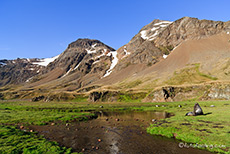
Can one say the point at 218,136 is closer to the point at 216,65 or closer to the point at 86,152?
the point at 86,152

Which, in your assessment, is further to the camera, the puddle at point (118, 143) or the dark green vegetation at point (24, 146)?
the puddle at point (118, 143)

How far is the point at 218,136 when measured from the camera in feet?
73.2

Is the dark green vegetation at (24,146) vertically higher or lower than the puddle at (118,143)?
higher

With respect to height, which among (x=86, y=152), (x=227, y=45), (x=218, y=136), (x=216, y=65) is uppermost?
(x=227, y=45)

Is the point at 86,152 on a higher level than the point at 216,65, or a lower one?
lower

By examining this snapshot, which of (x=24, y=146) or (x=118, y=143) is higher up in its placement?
(x=24, y=146)

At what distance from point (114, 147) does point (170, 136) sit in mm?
10190

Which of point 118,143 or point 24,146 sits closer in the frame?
point 24,146

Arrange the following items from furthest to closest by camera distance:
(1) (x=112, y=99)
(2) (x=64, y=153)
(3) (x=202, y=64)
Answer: (3) (x=202, y=64), (1) (x=112, y=99), (2) (x=64, y=153)

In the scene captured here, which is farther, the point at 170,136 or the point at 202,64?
the point at 202,64

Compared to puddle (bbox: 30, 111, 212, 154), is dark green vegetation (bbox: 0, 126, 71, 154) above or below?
above

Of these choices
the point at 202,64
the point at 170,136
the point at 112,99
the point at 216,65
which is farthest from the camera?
the point at 202,64

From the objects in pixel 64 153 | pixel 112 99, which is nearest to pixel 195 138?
pixel 64 153

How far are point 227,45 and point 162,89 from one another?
14470cm
